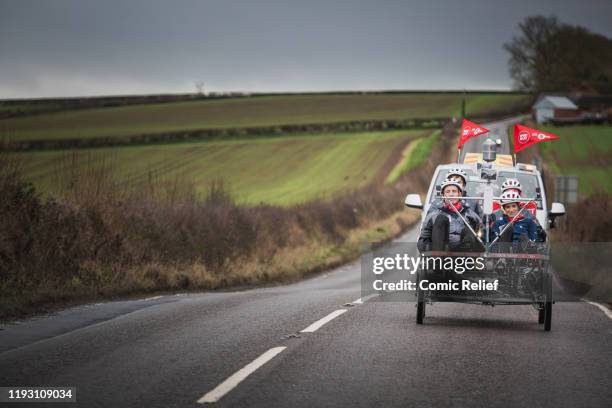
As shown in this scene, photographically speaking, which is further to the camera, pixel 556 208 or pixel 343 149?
pixel 343 149

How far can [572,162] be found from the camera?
71.4m

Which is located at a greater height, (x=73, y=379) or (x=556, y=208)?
(x=556, y=208)

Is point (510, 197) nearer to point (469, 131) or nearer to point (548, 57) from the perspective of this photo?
point (469, 131)

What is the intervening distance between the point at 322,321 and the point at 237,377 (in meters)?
3.93

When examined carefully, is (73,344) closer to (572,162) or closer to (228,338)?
(228,338)

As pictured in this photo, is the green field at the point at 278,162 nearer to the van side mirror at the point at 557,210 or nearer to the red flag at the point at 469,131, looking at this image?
the red flag at the point at 469,131

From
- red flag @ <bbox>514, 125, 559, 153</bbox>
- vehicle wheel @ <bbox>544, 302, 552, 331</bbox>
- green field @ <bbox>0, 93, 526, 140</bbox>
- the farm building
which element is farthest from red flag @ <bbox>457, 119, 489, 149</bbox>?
the farm building

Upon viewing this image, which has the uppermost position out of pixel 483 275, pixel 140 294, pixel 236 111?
pixel 236 111

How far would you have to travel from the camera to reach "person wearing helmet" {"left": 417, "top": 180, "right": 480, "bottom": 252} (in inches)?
447

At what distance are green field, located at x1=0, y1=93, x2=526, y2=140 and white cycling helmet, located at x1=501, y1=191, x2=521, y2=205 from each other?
197ft

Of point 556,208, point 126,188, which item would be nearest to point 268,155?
point 126,188

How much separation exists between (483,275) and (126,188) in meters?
11.2

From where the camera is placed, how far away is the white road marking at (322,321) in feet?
35.2

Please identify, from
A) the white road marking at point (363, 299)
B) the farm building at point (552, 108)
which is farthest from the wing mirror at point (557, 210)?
the farm building at point (552, 108)
